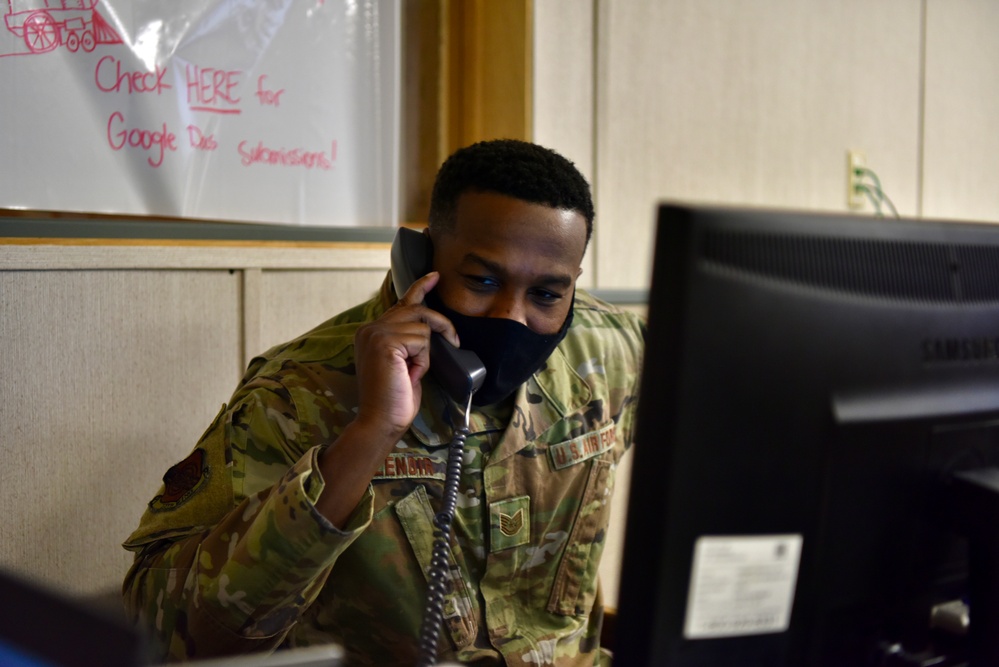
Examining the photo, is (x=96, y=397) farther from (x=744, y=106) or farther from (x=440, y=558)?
(x=744, y=106)

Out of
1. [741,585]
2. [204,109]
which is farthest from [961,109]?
[741,585]

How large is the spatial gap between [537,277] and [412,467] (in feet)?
0.98

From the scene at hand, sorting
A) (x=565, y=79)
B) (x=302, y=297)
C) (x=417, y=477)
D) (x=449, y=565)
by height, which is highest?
(x=565, y=79)

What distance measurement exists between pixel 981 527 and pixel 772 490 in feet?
0.54

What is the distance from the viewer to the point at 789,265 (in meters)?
0.53

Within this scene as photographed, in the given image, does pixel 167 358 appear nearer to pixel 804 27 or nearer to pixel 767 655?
pixel 767 655

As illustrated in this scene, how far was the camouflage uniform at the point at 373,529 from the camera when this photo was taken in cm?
96

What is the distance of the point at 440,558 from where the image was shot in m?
1.00

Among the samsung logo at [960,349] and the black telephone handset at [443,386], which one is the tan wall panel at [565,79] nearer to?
the black telephone handset at [443,386]

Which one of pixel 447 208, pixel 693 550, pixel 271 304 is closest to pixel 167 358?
pixel 271 304

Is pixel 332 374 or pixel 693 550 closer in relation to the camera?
pixel 693 550

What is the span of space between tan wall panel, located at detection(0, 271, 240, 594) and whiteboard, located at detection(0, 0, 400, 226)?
6.2 inches

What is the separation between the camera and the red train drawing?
1.36 m

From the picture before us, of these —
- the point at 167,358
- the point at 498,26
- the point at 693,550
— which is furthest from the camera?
the point at 498,26
